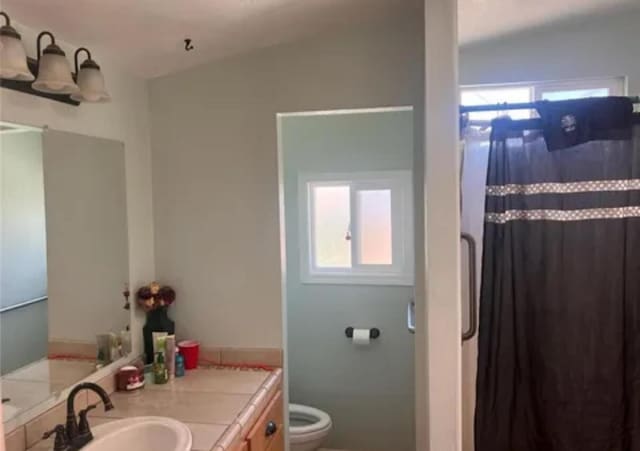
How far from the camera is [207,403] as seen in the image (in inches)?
73.7

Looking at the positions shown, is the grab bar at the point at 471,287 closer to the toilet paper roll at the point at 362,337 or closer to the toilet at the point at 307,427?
the toilet paper roll at the point at 362,337

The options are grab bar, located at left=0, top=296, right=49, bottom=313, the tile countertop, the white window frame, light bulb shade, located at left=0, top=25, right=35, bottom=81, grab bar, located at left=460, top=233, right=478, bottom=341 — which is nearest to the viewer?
light bulb shade, located at left=0, top=25, right=35, bottom=81

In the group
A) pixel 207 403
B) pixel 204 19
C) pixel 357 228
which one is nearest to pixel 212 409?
pixel 207 403

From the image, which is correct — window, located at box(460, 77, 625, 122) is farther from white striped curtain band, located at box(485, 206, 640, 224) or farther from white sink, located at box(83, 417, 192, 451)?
white sink, located at box(83, 417, 192, 451)

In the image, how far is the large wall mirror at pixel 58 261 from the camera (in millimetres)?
1540

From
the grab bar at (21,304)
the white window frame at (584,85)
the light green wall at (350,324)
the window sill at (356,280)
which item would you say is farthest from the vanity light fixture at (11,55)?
the white window frame at (584,85)

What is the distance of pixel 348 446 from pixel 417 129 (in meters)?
2.12

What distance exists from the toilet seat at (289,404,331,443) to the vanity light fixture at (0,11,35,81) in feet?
7.11

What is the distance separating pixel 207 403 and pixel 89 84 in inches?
47.9

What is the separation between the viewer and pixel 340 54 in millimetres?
2182

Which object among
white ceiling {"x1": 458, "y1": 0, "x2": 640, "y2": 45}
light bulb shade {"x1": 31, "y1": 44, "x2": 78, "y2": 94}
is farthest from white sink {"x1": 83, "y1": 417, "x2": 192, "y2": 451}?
white ceiling {"x1": 458, "y1": 0, "x2": 640, "y2": 45}

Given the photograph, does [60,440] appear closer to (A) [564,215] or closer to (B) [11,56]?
(B) [11,56]

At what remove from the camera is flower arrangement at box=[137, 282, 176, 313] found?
2189mm

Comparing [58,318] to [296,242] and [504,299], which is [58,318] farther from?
[504,299]
